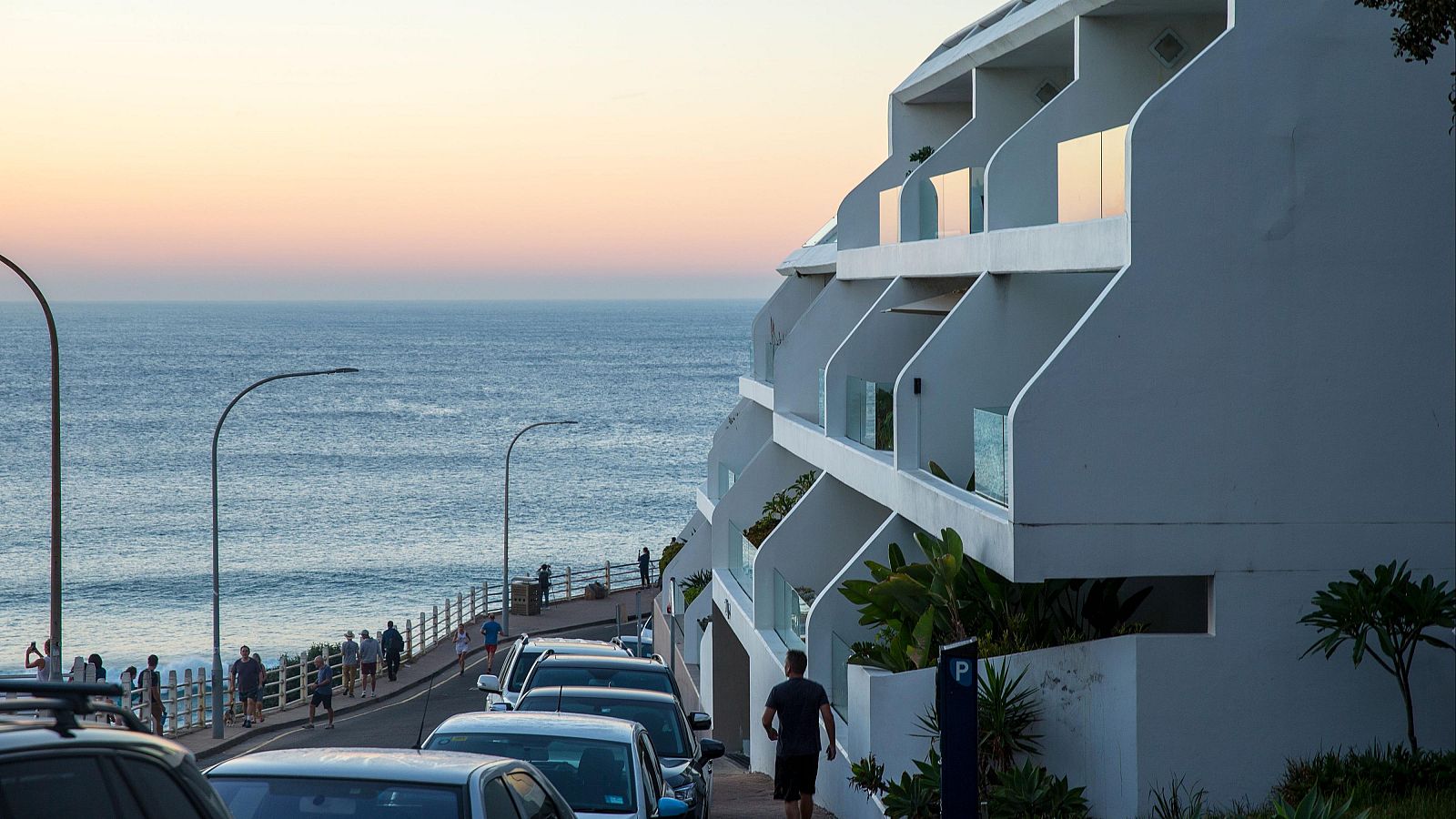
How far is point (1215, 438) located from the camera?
490 inches

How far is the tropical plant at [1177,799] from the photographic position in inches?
478

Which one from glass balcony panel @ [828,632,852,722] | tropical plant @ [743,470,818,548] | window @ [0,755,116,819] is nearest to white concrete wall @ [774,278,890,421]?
tropical plant @ [743,470,818,548]

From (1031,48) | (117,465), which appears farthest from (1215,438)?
(117,465)

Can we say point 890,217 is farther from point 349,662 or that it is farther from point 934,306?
point 349,662

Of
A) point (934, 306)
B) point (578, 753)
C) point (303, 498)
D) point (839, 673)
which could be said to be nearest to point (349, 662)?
point (934, 306)

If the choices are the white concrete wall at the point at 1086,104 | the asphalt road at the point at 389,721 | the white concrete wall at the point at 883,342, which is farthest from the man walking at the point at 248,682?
the white concrete wall at the point at 1086,104

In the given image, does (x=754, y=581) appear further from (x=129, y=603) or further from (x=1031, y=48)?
(x=129, y=603)

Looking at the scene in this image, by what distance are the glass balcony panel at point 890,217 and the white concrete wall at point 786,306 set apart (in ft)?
28.6

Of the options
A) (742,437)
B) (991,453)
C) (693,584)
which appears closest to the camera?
(991,453)

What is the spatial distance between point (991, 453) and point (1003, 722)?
8.14 ft

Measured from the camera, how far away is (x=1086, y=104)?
1559 cm

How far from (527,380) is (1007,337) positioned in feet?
588

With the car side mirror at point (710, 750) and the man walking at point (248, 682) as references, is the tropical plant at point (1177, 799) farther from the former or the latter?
the man walking at point (248, 682)

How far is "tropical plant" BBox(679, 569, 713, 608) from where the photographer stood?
32.9 m
